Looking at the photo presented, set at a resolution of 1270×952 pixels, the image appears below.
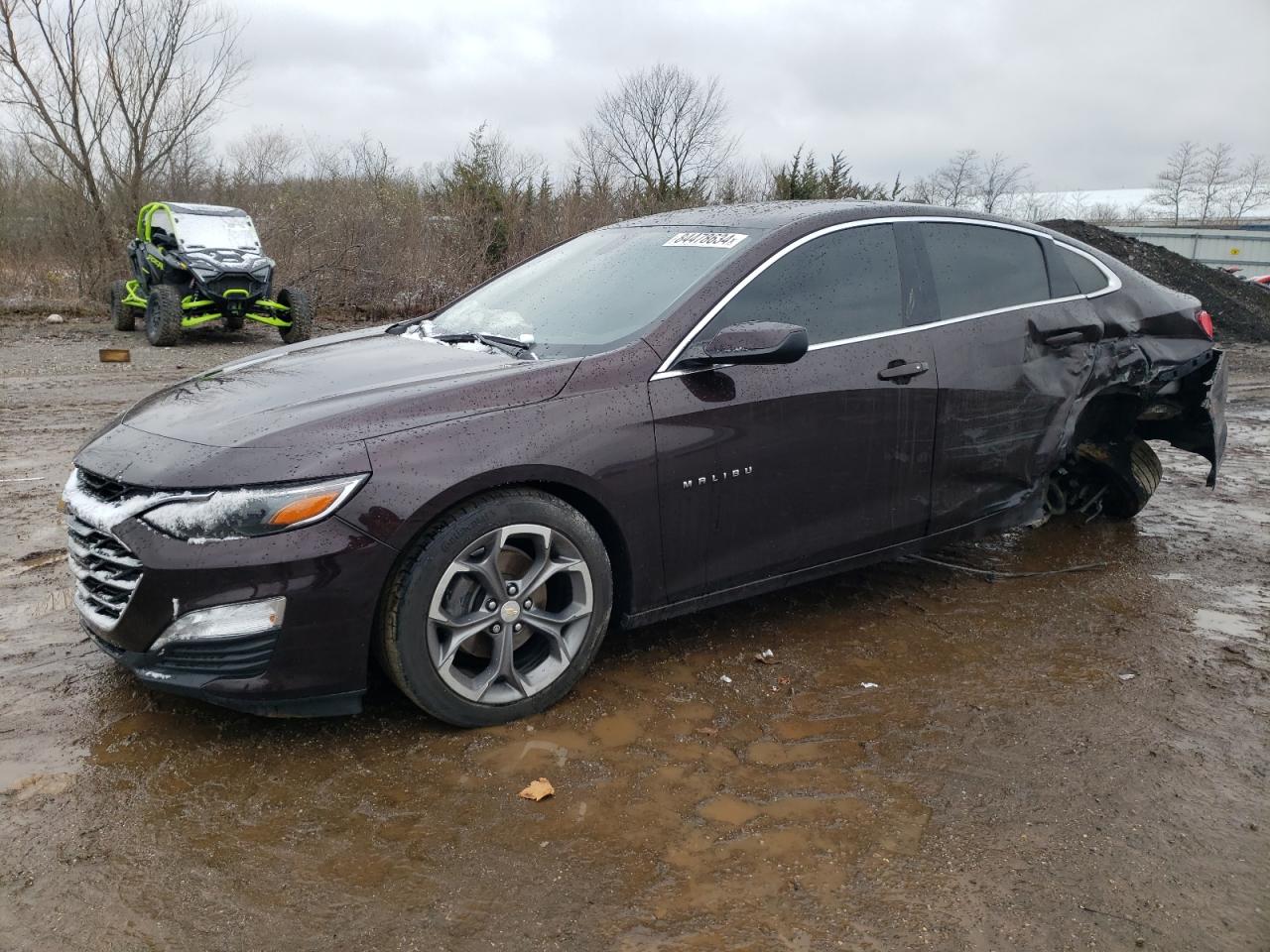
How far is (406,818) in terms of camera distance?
8.71ft

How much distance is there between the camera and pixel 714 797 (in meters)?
2.78

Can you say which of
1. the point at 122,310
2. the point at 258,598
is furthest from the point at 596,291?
the point at 122,310

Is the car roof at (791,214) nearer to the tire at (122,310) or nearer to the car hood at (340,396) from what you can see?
the car hood at (340,396)

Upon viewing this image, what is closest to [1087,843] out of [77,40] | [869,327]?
[869,327]

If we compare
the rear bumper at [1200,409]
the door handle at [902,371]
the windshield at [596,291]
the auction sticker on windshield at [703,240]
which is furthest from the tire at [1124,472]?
the windshield at [596,291]

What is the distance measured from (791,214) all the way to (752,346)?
3.03 ft

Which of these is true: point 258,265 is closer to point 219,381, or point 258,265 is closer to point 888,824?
point 219,381

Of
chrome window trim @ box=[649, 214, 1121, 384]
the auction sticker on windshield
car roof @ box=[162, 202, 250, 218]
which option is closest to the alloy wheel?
chrome window trim @ box=[649, 214, 1121, 384]

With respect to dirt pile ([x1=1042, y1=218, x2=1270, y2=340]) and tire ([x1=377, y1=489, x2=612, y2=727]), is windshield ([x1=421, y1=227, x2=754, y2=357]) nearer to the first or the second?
tire ([x1=377, y1=489, x2=612, y2=727])

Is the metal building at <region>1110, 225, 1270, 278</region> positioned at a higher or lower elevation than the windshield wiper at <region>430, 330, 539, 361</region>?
lower

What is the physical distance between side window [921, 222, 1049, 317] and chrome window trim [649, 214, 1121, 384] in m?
0.02

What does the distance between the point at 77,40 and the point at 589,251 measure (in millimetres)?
19904

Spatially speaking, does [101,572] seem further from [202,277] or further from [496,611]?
[202,277]

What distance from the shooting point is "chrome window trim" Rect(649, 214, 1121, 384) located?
3.36m
